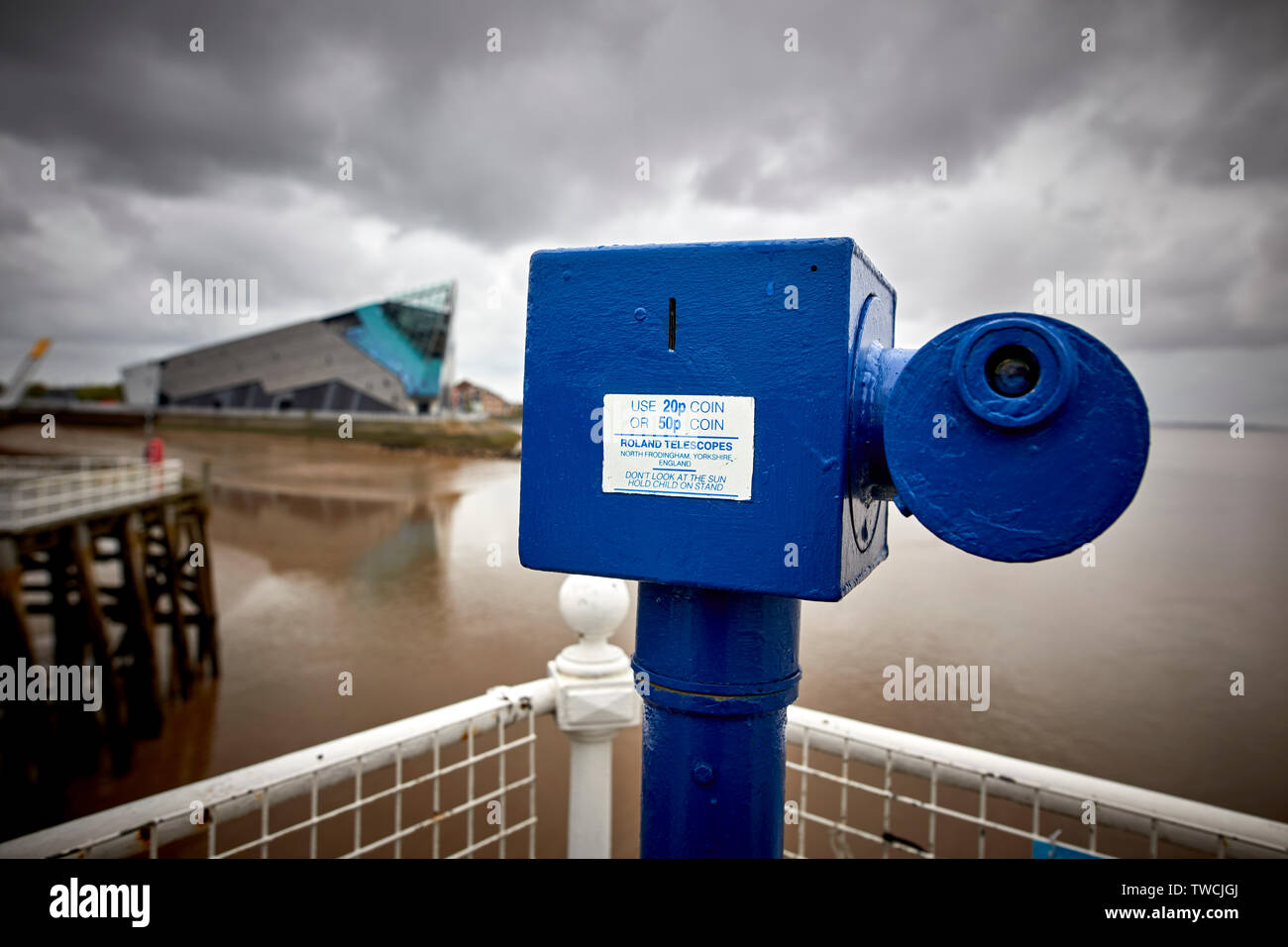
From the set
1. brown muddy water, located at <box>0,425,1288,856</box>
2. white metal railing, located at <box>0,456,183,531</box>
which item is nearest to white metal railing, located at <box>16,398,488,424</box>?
brown muddy water, located at <box>0,425,1288,856</box>

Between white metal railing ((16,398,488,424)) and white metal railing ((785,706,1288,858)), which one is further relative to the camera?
white metal railing ((16,398,488,424))

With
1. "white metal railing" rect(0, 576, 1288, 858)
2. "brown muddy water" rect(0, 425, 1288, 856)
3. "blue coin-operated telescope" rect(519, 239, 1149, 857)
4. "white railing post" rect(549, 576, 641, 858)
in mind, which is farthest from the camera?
"brown muddy water" rect(0, 425, 1288, 856)

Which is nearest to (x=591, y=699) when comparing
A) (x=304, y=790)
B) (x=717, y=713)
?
(x=304, y=790)

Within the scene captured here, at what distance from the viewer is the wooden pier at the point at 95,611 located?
30.1 feet

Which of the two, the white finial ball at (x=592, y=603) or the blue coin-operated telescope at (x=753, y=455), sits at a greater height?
the blue coin-operated telescope at (x=753, y=455)

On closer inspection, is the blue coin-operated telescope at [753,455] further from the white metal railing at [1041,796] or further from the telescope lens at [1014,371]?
the white metal railing at [1041,796]

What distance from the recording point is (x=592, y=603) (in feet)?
8.96

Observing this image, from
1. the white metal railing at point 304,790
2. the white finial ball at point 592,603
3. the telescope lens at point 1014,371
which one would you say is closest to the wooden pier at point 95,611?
the white metal railing at point 304,790

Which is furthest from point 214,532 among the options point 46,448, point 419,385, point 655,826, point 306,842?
point 655,826

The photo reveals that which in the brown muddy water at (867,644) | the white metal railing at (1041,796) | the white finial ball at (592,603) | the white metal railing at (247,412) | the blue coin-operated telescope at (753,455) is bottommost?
the brown muddy water at (867,644)

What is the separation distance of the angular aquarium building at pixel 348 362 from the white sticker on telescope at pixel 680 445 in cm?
4205

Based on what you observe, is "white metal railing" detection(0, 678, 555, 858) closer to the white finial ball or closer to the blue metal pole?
the white finial ball

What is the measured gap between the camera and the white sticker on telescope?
1328mm

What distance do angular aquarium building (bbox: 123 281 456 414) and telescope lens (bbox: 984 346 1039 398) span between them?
4242 centimetres
